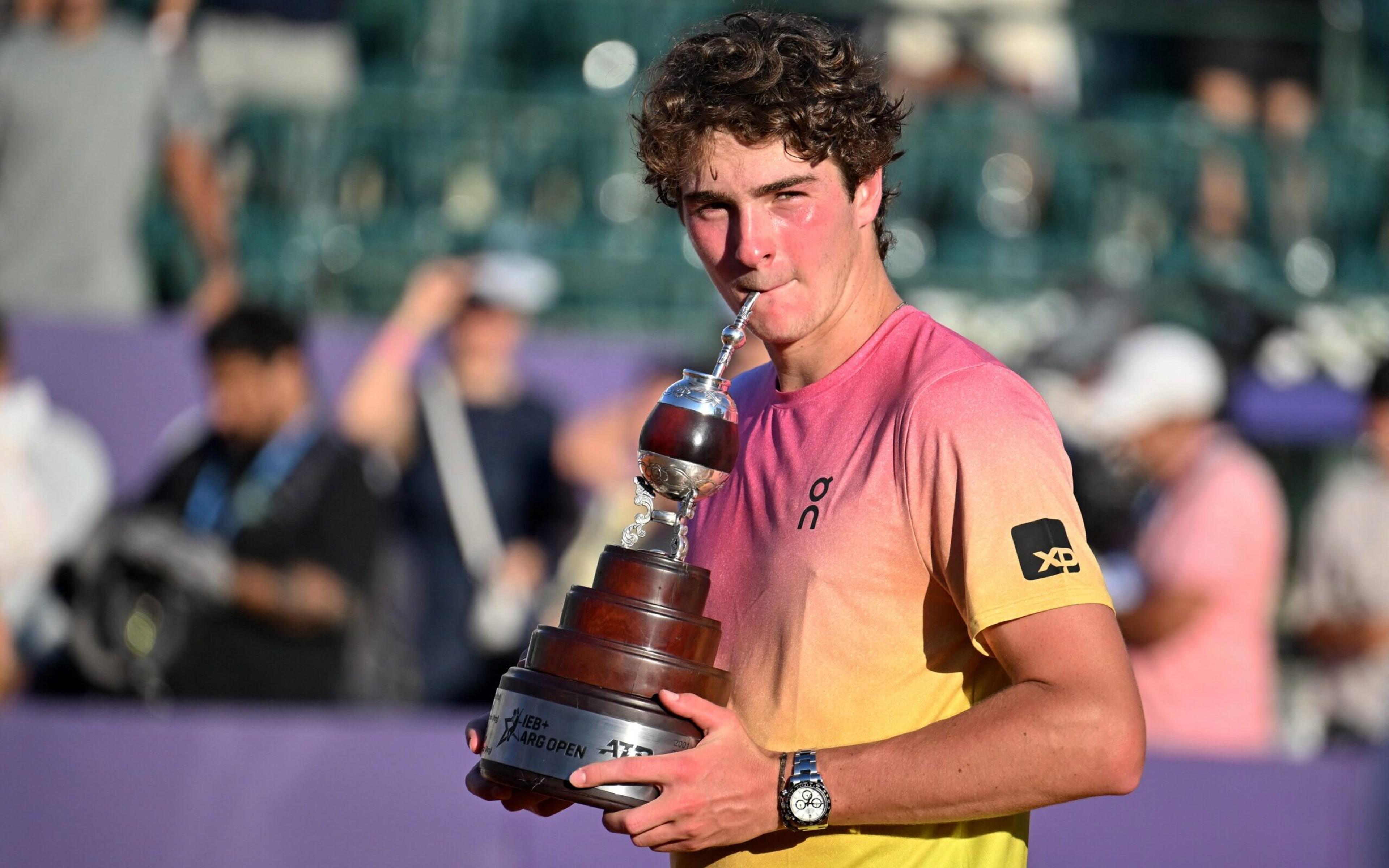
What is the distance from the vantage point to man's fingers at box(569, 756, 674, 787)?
197 cm

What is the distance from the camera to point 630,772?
197 centimetres

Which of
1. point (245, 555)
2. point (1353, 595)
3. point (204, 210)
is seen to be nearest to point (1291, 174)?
point (1353, 595)

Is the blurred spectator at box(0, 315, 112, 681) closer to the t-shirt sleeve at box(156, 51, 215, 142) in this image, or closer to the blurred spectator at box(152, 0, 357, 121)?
the t-shirt sleeve at box(156, 51, 215, 142)

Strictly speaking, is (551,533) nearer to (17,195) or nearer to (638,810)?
(17,195)

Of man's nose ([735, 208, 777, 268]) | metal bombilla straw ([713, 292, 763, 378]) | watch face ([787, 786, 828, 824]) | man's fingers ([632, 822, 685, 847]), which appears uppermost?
man's nose ([735, 208, 777, 268])

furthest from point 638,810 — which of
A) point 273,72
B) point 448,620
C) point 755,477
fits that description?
point 273,72

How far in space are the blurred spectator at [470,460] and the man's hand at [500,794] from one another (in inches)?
155

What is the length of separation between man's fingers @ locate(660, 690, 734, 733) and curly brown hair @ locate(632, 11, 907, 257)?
2.38 feet

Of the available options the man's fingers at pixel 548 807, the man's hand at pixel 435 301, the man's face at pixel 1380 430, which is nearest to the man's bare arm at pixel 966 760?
the man's fingers at pixel 548 807

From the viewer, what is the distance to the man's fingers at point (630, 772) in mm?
1967

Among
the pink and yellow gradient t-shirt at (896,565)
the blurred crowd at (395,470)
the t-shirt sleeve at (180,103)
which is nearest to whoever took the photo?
the pink and yellow gradient t-shirt at (896,565)

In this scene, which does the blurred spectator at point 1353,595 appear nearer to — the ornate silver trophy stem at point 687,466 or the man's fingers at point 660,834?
the ornate silver trophy stem at point 687,466

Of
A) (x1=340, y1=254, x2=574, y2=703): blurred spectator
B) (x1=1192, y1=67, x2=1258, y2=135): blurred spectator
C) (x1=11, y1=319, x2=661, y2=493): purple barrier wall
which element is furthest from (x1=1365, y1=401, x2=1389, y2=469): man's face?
(x1=1192, y1=67, x2=1258, y2=135): blurred spectator

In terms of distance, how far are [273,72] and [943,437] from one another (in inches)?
279
